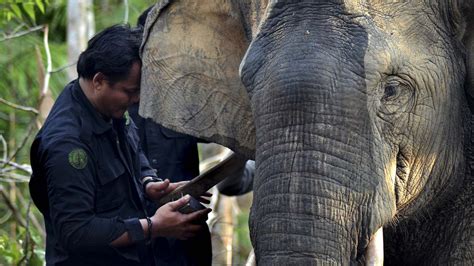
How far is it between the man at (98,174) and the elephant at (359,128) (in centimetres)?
53

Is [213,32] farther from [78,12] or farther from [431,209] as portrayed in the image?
[78,12]

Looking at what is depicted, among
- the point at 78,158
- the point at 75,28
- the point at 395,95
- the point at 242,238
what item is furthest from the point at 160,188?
the point at 242,238

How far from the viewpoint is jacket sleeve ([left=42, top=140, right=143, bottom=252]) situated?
5.66m

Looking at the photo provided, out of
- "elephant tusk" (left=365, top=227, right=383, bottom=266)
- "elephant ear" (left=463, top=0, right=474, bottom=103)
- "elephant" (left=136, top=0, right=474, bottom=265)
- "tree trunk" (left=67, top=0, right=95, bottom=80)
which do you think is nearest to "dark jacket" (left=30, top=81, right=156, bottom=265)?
"elephant" (left=136, top=0, right=474, bottom=265)

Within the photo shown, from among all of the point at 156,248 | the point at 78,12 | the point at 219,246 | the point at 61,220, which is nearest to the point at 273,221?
the point at 61,220

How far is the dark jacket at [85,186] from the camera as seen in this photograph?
224 inches

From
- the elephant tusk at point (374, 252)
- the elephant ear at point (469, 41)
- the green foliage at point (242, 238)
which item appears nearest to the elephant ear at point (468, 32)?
the elephant ear at point (469, 41)

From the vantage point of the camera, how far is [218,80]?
233 inches

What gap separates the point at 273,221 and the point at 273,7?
73 cm

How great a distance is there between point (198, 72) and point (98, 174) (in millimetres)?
539

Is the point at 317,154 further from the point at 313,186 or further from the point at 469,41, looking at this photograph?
the point at 469,41

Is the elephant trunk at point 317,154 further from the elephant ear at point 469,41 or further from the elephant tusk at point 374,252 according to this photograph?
the elephant ear at point 469,41

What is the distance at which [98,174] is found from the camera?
5855mm

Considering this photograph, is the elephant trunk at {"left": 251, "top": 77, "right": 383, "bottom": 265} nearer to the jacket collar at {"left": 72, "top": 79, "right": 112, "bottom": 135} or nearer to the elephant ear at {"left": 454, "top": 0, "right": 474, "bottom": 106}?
the elephant ear at {"left": 454, "top": 0, "right": 474, "bottom": 106}
